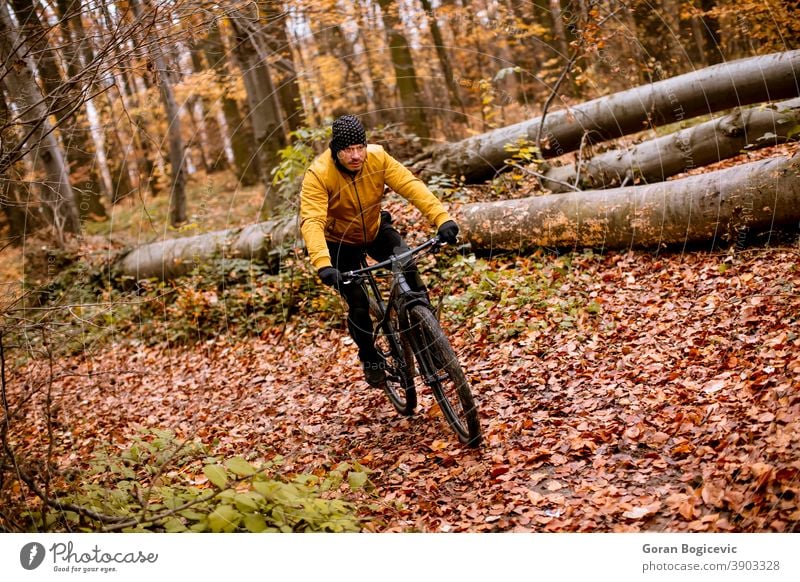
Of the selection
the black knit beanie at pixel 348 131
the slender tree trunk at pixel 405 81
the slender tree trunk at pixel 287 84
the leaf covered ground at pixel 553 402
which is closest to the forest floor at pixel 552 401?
the leaf covered ground at pixel 553 402

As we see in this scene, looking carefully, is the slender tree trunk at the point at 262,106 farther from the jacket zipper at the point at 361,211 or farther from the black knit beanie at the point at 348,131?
the black knit beanie at the point at 348,131

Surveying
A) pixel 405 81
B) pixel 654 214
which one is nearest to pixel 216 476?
pixel 654 214

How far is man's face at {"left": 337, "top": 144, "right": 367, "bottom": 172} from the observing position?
4.42 metres

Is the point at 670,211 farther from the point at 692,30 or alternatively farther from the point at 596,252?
the point at 692,30

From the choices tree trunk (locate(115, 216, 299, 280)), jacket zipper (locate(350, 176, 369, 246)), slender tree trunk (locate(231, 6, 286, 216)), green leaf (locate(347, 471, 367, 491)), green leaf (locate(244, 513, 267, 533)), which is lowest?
green leaf (locate(347, 471, 367, 491))

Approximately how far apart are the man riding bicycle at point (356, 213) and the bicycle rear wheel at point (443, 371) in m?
0.38

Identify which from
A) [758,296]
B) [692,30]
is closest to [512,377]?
[758,296]

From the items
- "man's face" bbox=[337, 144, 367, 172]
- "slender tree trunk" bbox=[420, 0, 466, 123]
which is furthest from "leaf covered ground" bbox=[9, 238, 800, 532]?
"slender tree trunk" bbox=[420, 0, 466, 123]

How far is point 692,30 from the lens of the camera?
530 inches

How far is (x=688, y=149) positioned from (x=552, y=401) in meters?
4.26

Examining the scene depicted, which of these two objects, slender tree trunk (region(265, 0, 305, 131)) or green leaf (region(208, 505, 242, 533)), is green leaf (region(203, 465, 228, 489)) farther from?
slender tree trunk (region(265, 0, 305, 131))

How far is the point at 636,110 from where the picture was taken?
7.83 metres

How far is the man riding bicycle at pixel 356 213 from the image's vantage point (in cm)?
438

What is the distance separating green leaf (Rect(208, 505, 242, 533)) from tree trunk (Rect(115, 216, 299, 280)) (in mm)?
5362
